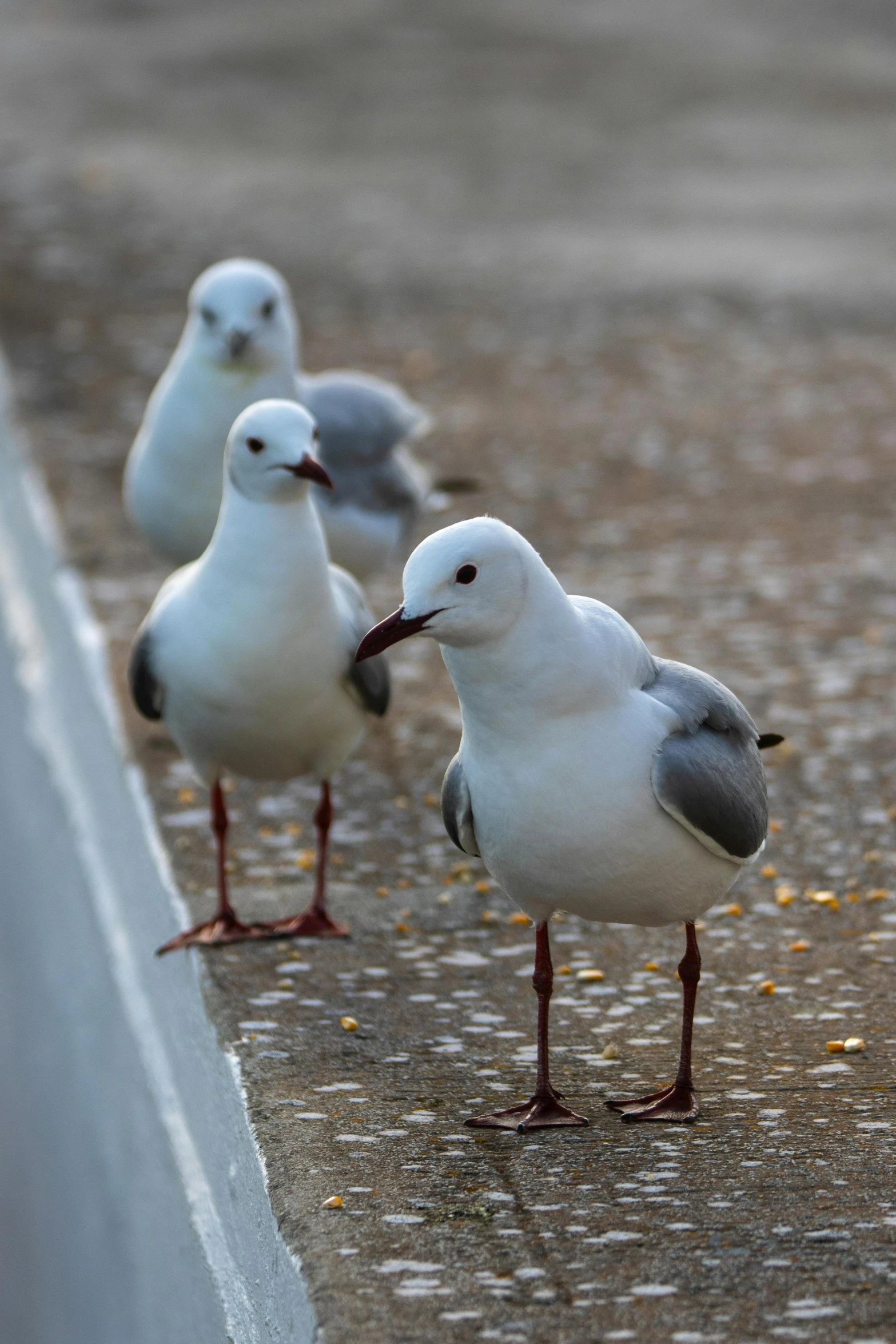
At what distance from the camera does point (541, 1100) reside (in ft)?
9.77

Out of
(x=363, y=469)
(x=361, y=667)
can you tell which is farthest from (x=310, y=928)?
(x=363, y=469)

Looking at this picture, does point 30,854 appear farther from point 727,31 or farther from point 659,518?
point 727,31

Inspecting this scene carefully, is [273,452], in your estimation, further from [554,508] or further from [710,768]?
[554,508]

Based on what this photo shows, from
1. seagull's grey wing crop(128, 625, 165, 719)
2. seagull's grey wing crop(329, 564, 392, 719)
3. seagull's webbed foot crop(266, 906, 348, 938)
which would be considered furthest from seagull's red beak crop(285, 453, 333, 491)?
seagull's webbed foot crop(266, 906, 348, 938)

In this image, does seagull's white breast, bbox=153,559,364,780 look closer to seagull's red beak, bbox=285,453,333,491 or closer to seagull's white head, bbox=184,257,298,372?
seagull's red beak, bbox=285,453,333,491

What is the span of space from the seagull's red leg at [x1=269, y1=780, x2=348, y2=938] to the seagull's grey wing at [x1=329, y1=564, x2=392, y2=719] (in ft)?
0.80

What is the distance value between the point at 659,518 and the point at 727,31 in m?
10.9

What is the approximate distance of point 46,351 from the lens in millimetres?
8648

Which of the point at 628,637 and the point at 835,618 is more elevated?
the point at 628,637

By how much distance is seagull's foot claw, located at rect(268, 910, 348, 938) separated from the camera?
387cm

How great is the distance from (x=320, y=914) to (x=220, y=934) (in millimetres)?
220

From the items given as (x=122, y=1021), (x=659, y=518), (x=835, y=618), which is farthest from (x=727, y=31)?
(x=122, y=1021)

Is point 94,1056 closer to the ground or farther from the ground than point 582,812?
closer to the ground

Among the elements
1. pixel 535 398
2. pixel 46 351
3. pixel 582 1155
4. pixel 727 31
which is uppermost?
pixel 727 31
